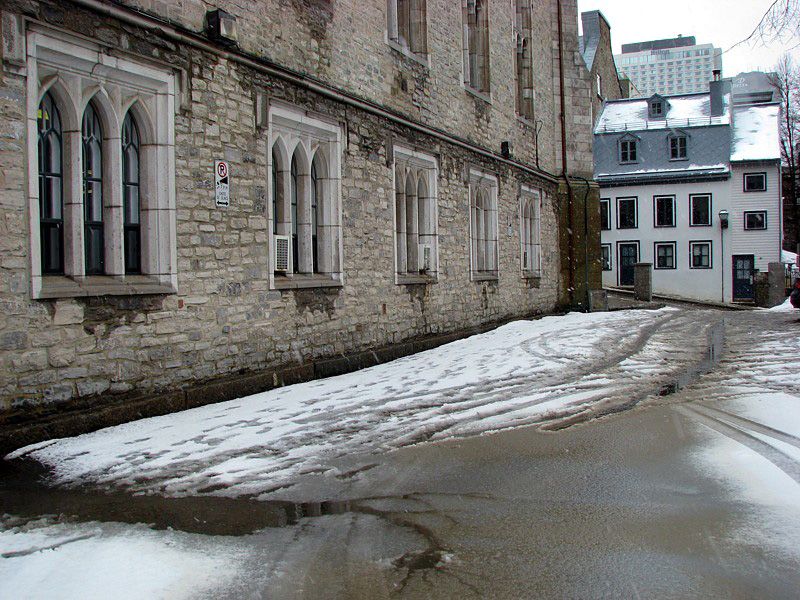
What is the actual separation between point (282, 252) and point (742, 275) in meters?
35.4

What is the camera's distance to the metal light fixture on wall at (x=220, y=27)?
847 centimetres

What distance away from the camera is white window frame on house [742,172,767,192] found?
129 ft

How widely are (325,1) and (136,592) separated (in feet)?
29.5

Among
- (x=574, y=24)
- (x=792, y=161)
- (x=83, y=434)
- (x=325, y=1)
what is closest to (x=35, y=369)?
(x=83, y=434)

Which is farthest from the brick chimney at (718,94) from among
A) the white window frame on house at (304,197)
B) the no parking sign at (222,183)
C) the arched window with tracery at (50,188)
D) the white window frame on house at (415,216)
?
the arched window with tracery at (50,188)

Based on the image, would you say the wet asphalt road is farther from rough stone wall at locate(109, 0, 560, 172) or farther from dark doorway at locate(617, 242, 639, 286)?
dark doorway at locate(617, 242, 639, 286)

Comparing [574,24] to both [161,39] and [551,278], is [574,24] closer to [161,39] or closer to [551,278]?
[551,278]

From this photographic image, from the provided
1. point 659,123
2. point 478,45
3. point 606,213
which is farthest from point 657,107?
point 478,45

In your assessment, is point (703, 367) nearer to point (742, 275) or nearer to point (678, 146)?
point (742, 275)

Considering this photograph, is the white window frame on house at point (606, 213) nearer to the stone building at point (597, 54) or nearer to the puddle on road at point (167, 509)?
the stone building at point (597, 54)

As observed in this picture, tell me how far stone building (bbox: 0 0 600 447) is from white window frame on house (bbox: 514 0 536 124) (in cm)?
338

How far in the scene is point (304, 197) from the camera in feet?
34.4

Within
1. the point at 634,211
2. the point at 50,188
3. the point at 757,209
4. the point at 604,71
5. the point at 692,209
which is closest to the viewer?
the point at 50,188

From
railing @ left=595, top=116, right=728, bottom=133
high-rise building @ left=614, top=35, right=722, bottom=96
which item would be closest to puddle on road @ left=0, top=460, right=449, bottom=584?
railing @ left=595, top=116, right=728, bottom=133
